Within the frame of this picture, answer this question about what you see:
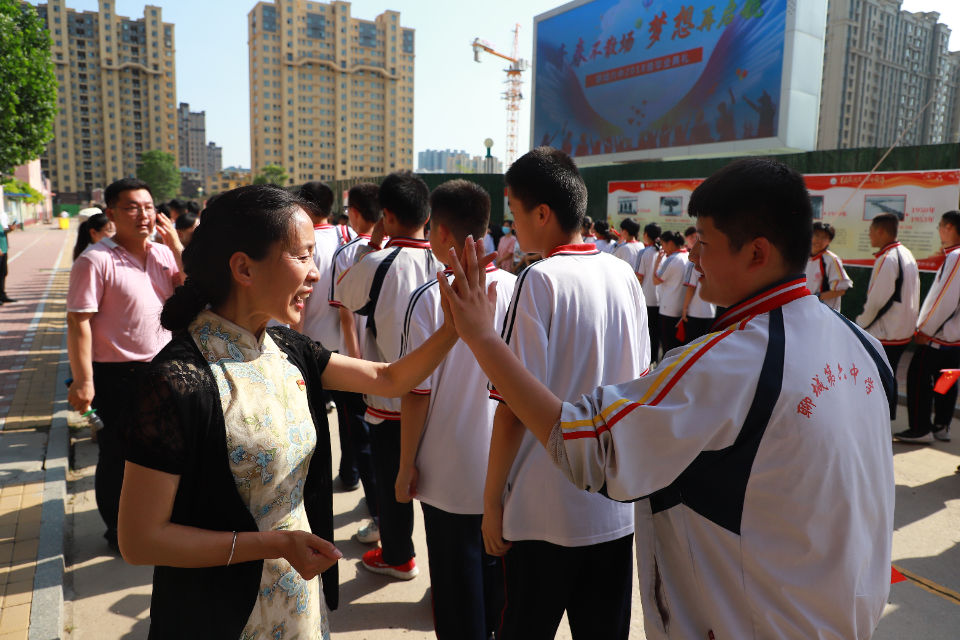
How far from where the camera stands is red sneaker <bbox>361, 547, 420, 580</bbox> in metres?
3.37

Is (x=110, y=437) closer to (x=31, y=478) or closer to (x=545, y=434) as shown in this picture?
(x=31, y=478)

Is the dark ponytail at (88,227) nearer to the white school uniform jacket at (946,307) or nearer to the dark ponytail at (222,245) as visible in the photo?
the dark ponytail at (222,245)

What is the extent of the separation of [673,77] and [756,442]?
19543 millimetres

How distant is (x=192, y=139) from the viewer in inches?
6506

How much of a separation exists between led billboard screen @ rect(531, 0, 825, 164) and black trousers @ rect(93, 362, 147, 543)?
622 inches

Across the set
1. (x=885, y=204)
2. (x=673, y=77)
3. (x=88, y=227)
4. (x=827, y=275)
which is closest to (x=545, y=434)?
(x=88, y=227)

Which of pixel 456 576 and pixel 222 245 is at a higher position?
pixel 222 245

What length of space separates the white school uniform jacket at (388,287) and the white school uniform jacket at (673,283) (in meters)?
5.38

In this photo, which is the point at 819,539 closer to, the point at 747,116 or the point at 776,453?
the point at 776,453

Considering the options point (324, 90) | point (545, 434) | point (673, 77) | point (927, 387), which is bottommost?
point (927, 387)

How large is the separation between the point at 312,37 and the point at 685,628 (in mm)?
110658

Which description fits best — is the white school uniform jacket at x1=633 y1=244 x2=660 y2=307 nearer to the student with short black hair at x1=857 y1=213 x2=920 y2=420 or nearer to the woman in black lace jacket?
the student with short black hair at x1=857 y1=213 x2=920 y2=420

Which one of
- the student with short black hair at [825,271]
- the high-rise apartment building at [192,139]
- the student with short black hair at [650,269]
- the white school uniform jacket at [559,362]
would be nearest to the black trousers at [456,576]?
the white school uniform jacket at [559,362]

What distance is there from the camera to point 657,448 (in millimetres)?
1175
